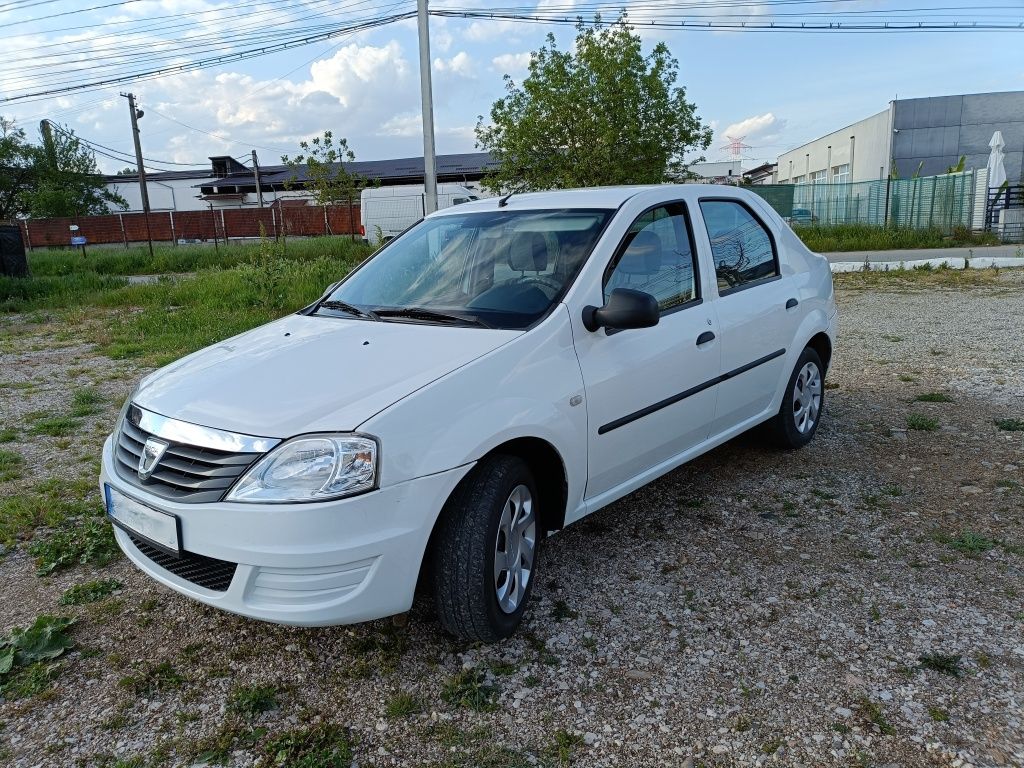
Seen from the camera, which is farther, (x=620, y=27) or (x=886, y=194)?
(x=886, y=194)

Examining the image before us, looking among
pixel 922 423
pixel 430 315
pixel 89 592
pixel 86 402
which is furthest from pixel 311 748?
pixel 86 402

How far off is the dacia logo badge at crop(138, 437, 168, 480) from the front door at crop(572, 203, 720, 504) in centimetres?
159

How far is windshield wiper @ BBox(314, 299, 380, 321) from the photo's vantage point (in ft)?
11.5

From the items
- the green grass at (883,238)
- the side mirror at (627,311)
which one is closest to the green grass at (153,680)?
the side mirror at (627,311)

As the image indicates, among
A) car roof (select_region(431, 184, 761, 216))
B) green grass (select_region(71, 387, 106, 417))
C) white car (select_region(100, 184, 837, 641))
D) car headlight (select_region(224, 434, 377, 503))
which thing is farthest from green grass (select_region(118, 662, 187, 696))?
green grass (select_region(71, 387, 106, 417))

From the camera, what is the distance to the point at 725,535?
149 inches

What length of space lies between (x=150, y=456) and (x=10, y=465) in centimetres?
306

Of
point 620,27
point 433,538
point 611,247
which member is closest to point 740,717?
point 433,538

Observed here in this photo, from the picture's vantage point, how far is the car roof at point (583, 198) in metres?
3.69

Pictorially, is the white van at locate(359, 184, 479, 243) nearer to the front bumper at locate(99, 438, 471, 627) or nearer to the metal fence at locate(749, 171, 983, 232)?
the metal fence at locate(749, 171, 983, 232)

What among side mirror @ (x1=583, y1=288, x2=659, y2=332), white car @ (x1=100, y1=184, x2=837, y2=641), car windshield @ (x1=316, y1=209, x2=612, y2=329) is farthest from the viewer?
car windshield @ (x1=316, y1=209, x2=612, y2=329)

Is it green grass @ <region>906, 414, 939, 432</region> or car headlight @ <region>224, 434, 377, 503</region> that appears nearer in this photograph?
car headlight @ <region>224, 434, 377, 503</region>

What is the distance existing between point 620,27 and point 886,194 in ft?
41.0

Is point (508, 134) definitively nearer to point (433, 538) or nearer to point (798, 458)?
point (798, 458)
